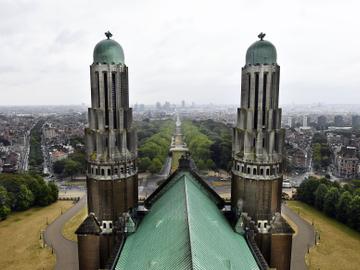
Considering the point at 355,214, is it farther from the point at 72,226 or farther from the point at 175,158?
the point at 175,158

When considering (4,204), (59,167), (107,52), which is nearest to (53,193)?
(4,204)

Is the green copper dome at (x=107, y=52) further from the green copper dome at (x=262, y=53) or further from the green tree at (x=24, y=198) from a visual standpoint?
the green tree at (x=24, y=198)

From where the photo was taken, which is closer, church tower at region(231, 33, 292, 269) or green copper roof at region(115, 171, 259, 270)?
green copper roof at region(115, 171, 259, 270)

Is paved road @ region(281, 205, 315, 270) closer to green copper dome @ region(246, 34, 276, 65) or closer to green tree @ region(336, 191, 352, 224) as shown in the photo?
green tree @ region(336, 191, 352, 224)

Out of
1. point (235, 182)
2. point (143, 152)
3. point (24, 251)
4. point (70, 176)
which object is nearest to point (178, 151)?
point (143, 152)

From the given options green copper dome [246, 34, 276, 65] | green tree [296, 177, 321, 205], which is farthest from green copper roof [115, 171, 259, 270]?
green tree [296, 177, 321, 205]

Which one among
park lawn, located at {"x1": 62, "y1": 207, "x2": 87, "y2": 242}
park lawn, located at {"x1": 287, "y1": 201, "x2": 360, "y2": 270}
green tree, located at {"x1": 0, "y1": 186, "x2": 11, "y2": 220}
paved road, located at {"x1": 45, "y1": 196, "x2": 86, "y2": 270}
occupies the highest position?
green tree, located at {"x1": 0, "y1": 186, "x2": 11, "y2": 220}
